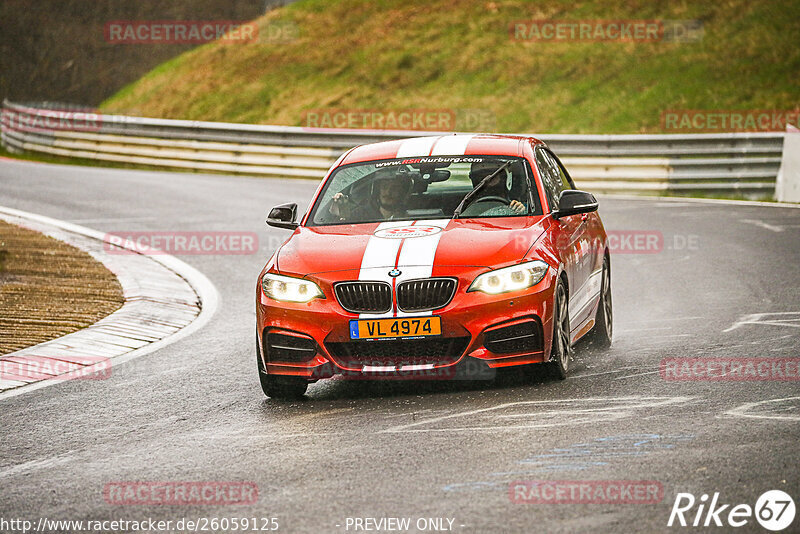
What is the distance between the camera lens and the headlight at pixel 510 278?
7434 mm

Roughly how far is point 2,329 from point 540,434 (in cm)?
565

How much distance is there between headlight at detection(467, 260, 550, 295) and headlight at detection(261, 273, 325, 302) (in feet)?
3.22

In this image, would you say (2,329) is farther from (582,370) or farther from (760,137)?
(760,137)

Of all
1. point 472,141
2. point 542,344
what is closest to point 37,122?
point 472,141

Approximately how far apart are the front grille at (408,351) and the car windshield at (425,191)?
4.28 ft

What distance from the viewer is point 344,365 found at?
7.46 metres
